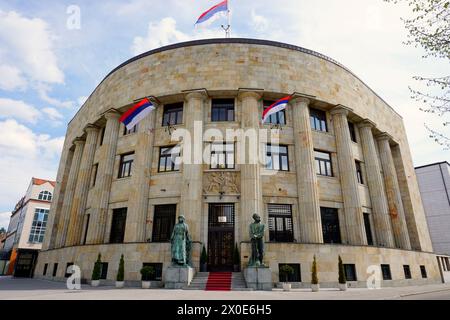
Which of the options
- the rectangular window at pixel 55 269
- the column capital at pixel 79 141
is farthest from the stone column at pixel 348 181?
the column capital at pixel 79 141

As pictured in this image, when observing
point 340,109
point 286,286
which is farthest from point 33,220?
point 340,109

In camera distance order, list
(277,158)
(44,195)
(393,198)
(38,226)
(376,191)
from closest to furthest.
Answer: (277,158) < (376,191) < (393,198) < (38,226) < (44,195)

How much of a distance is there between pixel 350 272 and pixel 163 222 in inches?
529

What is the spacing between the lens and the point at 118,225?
21.9 metres

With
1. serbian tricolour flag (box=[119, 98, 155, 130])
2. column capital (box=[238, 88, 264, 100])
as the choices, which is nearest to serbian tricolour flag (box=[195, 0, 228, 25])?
column capital (box=[238, 88, 264, 100])

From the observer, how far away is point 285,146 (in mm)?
22203

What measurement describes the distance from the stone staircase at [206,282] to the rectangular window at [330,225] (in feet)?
25.4

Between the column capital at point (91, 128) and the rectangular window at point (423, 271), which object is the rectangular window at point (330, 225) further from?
the column capital at point (91, 128)

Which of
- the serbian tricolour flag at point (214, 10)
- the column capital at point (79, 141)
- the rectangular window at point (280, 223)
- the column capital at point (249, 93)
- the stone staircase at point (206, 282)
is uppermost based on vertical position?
the serbian tricolour flag at point (214, 10)

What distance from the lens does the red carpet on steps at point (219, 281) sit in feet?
50.5

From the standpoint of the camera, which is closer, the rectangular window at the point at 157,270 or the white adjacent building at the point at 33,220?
the rectangular window at the point at 157,270

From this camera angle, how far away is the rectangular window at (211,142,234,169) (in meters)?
20.8

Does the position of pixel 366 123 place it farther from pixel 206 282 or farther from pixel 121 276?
pixel 121 276
